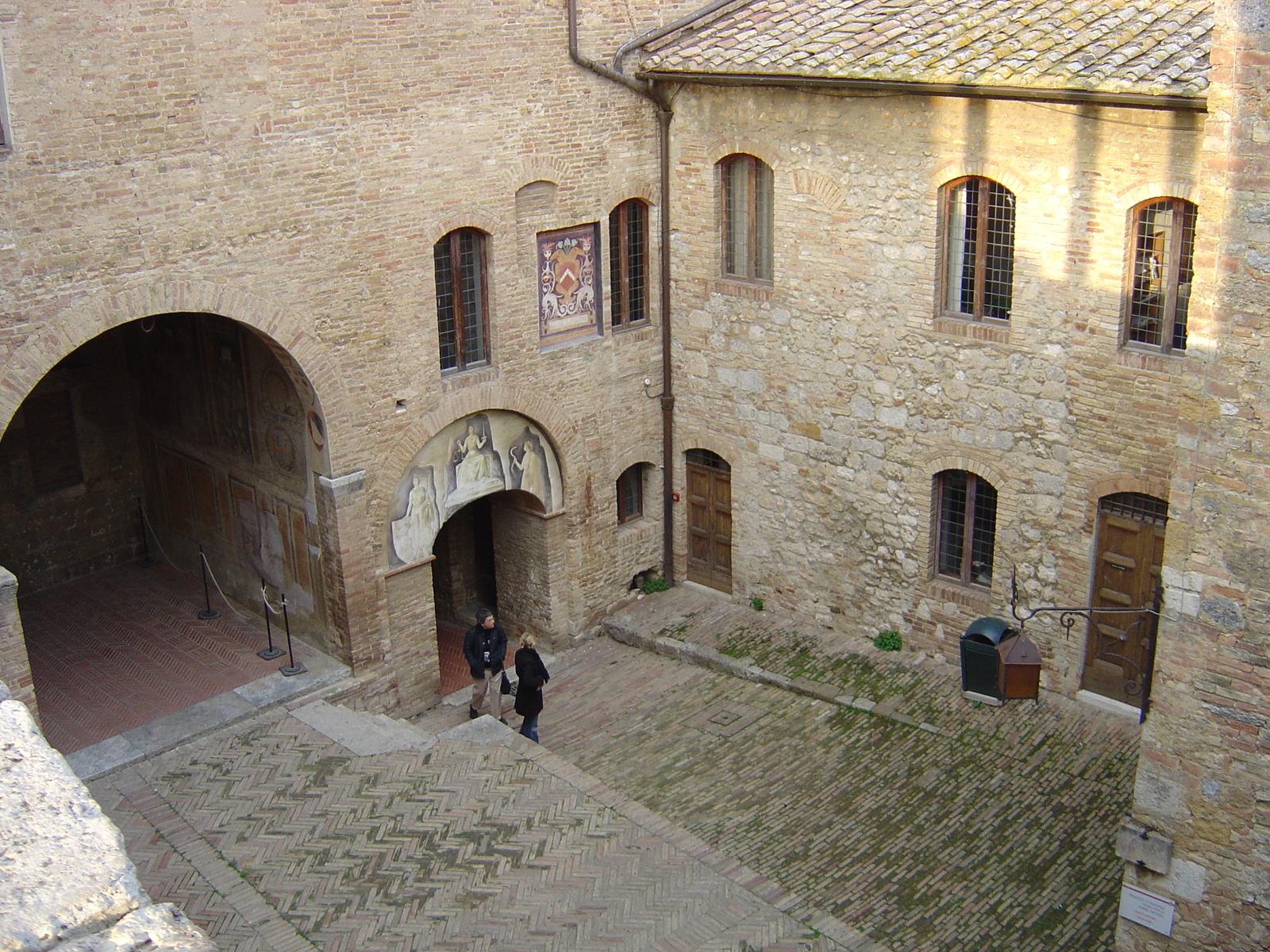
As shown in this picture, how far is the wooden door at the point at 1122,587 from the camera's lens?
1266 cm

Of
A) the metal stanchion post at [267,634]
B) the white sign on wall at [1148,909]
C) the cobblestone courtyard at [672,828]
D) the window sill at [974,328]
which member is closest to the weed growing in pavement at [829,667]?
the cobblestone courtyard at [672,828]

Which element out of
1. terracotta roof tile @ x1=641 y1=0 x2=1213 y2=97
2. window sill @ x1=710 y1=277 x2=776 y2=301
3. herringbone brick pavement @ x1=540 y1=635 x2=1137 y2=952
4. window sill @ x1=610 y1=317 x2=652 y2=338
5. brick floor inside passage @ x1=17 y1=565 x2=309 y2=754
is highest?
terracotta roof tile @ x1=641 y1=0 x2=1213 y2=97

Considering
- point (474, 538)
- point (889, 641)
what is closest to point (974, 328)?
point (889, 641)

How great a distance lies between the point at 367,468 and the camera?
13766 mm

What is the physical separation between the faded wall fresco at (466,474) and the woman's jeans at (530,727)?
2192mm

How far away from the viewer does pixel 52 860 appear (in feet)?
8.60

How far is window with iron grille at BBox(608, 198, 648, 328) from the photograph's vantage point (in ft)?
52.1

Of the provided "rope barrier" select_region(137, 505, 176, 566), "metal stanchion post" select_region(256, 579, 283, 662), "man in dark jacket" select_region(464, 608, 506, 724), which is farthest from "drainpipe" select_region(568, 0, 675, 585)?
"rope barrier" select_region(137, 505, 176, 566)

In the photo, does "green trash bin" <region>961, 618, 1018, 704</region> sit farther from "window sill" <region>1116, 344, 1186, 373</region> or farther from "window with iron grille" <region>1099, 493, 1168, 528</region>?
"window sill" <region>1116, 344, 1186, 373</region>

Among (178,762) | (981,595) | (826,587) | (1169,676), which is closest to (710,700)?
(826,587)

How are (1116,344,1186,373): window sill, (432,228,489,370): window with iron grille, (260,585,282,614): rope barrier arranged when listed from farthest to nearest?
(260,585,282,614): rope barrier
(432,228,489,370): window with iron grille
(1116,344,1186,373): window sill

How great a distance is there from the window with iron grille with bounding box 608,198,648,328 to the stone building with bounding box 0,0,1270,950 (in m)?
0.06

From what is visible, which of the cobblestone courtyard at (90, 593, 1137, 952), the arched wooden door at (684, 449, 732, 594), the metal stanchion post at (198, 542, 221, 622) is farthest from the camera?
the arched wooden door at (684, 449, 732, 594)

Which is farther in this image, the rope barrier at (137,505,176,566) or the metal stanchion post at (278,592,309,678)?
the rope barrier at (137,505,176,566)
